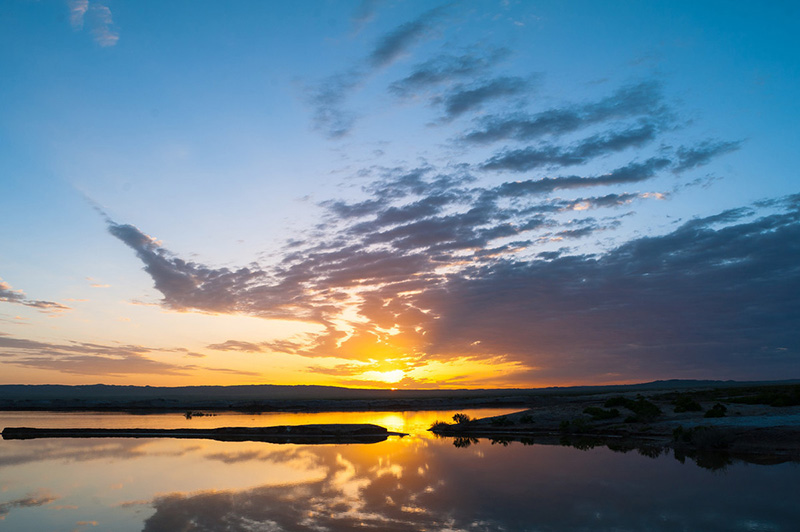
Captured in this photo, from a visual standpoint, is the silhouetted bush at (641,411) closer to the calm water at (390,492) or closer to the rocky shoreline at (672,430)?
the rocky shoreline at (672,430)

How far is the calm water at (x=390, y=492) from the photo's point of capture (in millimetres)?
A: 13031

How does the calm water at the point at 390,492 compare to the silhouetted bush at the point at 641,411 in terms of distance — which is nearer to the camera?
the calm water at the point at 390,492

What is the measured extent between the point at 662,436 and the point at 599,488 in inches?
701

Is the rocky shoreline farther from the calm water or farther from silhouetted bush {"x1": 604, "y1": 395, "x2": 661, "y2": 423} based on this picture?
the calm water

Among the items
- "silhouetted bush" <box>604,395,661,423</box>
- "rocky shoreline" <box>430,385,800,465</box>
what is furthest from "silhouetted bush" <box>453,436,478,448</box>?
"silhouetted bush" <box>604,395,661,423</box>

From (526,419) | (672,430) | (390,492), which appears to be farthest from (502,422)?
(390,492)

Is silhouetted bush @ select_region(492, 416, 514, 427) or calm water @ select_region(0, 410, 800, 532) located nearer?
calm water @ select_region(0, 410, 800, 532)

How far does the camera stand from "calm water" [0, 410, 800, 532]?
13.0 metres

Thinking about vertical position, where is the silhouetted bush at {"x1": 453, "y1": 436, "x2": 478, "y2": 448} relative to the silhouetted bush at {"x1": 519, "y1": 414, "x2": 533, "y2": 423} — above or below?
below

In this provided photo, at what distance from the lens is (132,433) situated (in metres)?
36.8

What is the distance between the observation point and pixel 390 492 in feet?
54.3

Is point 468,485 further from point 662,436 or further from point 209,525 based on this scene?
point 662,436

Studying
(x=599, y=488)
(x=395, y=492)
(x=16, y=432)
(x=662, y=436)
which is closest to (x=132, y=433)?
(x=16, y=432)

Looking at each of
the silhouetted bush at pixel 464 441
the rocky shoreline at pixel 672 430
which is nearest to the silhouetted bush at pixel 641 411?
the rocky shoreline at pixel 672 430
